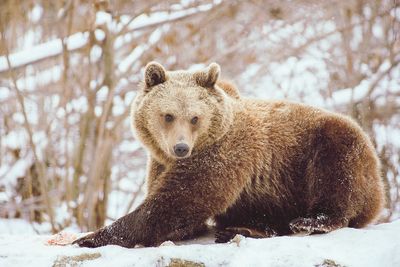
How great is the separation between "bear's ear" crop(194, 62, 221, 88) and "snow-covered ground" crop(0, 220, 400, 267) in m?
1.58

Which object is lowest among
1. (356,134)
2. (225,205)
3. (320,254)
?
(320,254)

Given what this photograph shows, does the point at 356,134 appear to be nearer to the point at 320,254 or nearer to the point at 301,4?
the point at 320,254

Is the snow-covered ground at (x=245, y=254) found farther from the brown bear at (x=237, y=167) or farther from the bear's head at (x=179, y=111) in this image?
the bear's head at (x=179, y=111)

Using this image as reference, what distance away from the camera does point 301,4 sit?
1382 cm

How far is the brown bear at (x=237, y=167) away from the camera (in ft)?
14.9

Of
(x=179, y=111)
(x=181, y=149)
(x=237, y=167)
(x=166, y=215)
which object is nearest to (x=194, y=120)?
(x=179, y=111)

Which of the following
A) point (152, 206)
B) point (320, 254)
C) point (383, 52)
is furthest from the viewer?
point (383, 52)

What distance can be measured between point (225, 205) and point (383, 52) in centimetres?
883

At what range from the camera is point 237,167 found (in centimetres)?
477

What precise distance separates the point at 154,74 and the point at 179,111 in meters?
0.47

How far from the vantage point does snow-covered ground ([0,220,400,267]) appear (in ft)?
12.9

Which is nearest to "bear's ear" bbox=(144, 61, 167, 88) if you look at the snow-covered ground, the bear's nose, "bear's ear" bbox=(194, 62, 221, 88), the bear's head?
the bear's head

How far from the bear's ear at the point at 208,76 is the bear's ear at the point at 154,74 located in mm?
295

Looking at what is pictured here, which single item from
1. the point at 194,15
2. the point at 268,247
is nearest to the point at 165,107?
the point at 268,247
